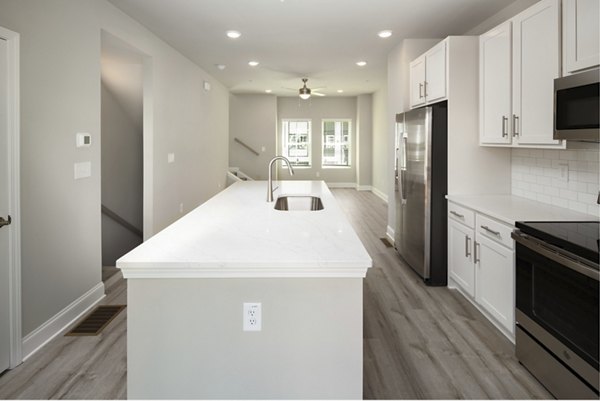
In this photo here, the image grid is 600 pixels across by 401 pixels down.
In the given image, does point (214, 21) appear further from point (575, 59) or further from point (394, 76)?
point (575, 59)

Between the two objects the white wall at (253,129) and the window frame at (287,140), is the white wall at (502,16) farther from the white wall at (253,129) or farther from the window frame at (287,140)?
the window frame at (287,140)

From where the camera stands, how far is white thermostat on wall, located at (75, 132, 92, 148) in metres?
3.34

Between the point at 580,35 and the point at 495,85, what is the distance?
41.1 inches

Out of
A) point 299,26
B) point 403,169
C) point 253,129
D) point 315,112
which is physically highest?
point 315,112

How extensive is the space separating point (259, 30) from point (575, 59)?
3.38 metres

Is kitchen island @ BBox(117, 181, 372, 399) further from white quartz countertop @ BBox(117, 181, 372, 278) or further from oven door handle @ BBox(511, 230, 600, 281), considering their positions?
oven door handle @ BBox(511, 230, 600, 281)

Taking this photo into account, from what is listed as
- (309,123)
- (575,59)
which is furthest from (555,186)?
(309,123)

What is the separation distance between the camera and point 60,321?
3074mm

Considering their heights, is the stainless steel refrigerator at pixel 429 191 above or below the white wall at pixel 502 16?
below

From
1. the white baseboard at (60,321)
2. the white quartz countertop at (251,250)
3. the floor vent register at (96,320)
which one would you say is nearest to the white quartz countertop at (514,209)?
the white quartz countertop at (251,250)

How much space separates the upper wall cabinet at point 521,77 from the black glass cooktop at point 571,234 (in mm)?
527

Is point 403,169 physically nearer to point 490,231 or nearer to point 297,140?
point 490,231

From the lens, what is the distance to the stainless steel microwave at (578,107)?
7.15ft

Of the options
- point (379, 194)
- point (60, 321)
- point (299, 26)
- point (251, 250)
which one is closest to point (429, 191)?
point (299, 26)
